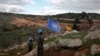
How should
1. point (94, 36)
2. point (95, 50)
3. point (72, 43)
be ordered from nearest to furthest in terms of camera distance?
point (95, 50) → point (72, 43) → point (94, 36)

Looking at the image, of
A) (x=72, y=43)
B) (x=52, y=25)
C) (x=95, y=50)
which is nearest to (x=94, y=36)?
(x=72, y=43)

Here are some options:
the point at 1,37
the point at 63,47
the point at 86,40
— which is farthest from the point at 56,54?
the point at 1,37

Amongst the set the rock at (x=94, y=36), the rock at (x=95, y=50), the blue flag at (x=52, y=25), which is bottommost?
the rock at (x=95, y=50)

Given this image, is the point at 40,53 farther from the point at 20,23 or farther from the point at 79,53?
the point at 20,23

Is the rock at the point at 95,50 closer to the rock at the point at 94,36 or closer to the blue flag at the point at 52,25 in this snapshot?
the rock at the point at 94,36

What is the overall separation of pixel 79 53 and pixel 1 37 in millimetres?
24232

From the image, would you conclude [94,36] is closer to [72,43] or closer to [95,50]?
[72,43]

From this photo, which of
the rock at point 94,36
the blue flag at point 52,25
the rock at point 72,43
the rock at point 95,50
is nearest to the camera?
the rock at point 95,50

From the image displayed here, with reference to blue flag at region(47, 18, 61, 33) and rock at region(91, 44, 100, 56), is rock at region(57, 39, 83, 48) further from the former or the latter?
blue flag at region(47, 18, 61, 33)

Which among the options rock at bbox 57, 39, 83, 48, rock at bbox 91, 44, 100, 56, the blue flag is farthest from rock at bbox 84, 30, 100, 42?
the blue flag

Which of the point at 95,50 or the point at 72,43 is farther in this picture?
the point at 72,43

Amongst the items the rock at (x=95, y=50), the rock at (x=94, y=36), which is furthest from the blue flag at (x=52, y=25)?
the rock at (x=95, y=50)

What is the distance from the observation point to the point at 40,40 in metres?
18.0

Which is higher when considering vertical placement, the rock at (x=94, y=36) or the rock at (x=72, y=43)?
the rock at (x=94, y=36)
